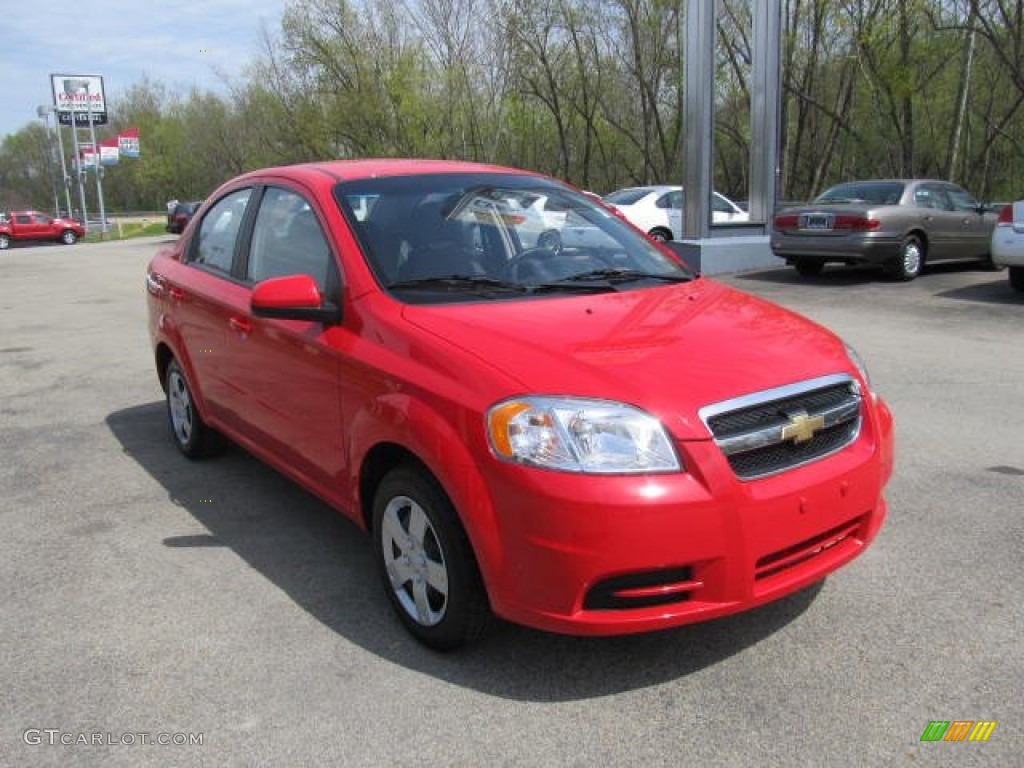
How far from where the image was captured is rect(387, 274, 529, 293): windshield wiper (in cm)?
337

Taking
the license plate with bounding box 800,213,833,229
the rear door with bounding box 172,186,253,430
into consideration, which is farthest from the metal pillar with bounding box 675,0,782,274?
the rear door with bounding box 172,186,253,430

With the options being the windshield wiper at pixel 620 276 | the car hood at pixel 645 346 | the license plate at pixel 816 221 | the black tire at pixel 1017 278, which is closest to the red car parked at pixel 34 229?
the license plate at pixel 816 221

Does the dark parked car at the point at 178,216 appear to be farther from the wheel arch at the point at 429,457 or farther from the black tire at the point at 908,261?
the wheel arch at the point at 429,457

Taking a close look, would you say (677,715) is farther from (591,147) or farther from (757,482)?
(591,147)

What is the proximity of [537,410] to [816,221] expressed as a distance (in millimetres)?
11423

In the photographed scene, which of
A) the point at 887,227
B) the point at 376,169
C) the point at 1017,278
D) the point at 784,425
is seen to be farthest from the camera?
the point at 887,227

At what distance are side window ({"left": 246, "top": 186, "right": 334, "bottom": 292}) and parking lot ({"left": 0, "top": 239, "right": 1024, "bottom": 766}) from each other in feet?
4.07

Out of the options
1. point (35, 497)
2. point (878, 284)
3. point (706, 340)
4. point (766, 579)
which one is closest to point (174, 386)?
point (35, 497)

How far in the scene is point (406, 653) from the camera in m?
3.06

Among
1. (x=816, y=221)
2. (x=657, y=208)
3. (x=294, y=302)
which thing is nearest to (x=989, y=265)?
(x=816, y=221)

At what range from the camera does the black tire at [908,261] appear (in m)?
12.7

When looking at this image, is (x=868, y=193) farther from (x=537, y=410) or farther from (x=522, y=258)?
(x=537, y=410)

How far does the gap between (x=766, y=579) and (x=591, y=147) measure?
40721mm

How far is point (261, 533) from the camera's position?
4.18 m
